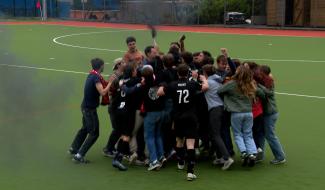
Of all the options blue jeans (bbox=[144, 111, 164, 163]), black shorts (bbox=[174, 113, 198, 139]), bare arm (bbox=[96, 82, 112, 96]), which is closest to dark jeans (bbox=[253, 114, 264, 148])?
black shorts (bbox=[174, 113, 198, 139])

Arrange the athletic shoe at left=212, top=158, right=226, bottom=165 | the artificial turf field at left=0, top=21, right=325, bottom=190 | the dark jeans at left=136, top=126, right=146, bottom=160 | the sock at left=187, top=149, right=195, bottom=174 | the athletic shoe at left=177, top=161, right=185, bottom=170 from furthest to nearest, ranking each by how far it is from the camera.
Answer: the dark jeans at left=136, top=126, right=146, bottom=160 → the athletic shoe at left=212, top=158, right=226, bottom=165 → the athletic shoe at left=177, top=161, right=185, bottom=170 → the sock at left=187, top=149, right=195, bottom=174 → the artificial turf field at left=0, top=21, right=325, bottom=190

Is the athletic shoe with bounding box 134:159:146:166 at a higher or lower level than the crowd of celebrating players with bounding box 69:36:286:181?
lower

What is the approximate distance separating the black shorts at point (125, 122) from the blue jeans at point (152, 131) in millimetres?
204

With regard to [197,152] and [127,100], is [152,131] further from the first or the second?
[197,152]

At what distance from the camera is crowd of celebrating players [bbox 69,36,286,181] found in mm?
8336

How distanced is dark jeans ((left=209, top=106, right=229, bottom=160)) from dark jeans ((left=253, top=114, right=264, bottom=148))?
0.65 m

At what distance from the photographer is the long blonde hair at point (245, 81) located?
8.38 metres

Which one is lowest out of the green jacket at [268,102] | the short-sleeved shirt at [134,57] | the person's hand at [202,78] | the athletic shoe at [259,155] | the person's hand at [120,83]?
the athletic shoe at [259,155]

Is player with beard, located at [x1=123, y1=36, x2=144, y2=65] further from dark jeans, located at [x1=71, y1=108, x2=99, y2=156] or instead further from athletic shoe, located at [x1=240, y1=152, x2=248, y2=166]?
athletic shoe, located at [x1=240, y1=152, x2=248, y2=166]

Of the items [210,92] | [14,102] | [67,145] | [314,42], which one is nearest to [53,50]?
[314,42]

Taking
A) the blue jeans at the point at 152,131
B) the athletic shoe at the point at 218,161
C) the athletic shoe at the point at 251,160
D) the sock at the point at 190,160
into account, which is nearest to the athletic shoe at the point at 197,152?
the athletic shoe at the point at 218,161

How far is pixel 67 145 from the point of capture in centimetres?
996

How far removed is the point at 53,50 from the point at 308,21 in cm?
2093

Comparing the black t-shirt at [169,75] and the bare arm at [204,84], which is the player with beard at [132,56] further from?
the bare arm at [204,84]
